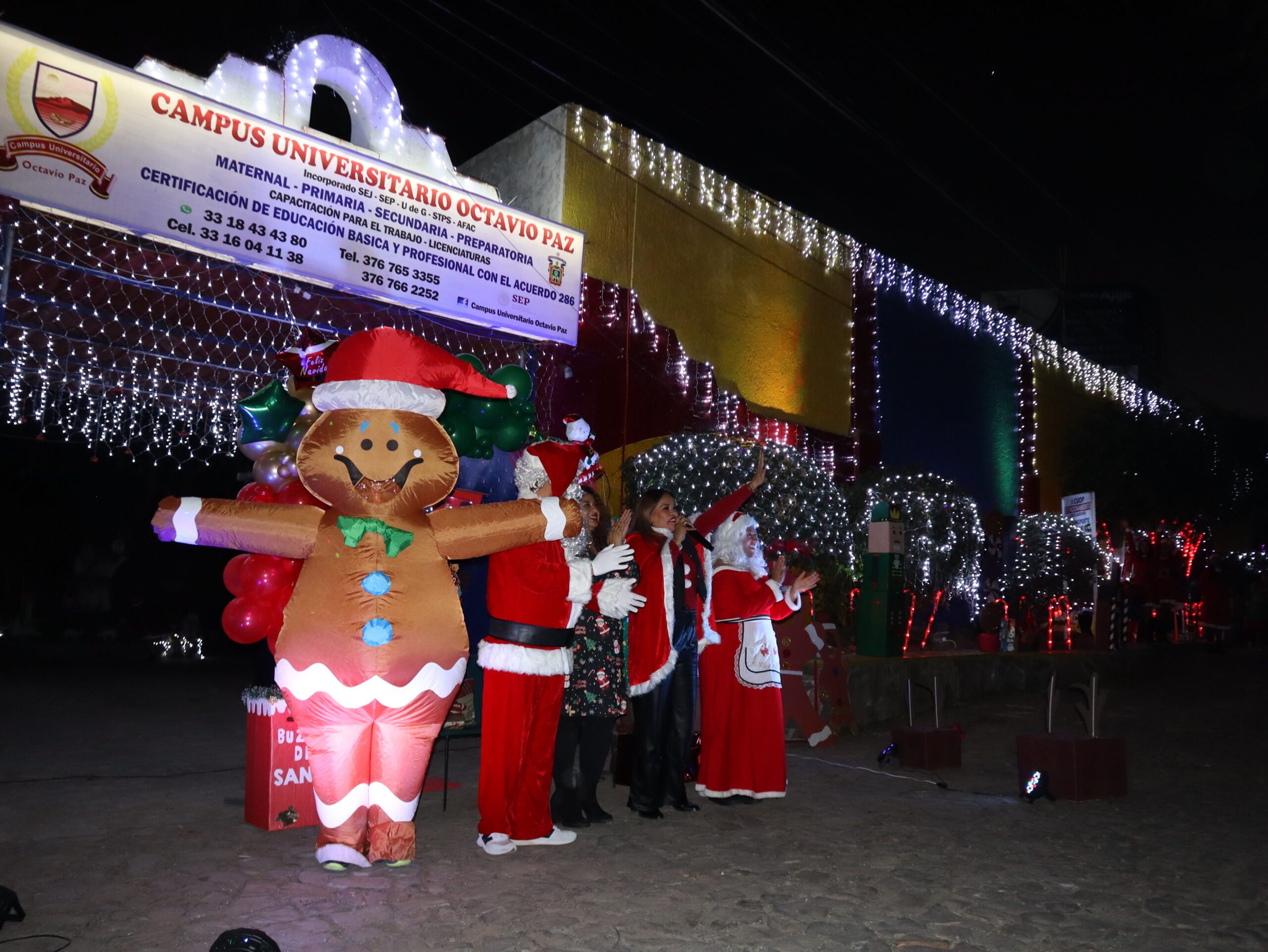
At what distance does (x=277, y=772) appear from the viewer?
464 centimetres

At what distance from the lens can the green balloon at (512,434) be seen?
16.0 ft

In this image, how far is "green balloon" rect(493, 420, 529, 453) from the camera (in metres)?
4.87

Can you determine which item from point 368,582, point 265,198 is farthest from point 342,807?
point 265,198

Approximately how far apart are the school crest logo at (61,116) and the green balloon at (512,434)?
130 inches

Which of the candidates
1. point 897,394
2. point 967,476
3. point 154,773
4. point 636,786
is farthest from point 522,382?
point 967,476

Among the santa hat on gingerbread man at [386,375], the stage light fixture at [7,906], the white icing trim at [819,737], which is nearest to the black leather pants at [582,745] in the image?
the santa hat on gingerbread man at [386,375]

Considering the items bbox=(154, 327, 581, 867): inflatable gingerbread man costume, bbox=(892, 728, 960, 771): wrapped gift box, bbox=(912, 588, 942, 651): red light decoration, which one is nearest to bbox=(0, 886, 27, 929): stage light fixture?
bbox=(154, 327, 581, 867): inflatable gingerbread man costume

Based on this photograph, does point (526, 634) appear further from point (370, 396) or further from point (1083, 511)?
point (1083, 511)

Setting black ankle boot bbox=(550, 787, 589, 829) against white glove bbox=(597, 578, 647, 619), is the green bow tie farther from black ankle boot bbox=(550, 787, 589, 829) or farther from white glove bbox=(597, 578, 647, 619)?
black ankle boot bbox=(550, 787, 589, 829)

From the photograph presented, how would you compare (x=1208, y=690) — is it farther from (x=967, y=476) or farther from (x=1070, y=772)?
(x=1070, y=772)

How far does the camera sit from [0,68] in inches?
229

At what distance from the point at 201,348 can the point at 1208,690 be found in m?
12.0

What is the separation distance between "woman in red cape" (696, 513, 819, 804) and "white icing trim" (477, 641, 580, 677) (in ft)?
5.09

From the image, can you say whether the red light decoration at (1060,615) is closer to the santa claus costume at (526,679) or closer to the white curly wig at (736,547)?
the white curly wig at (736,547)
